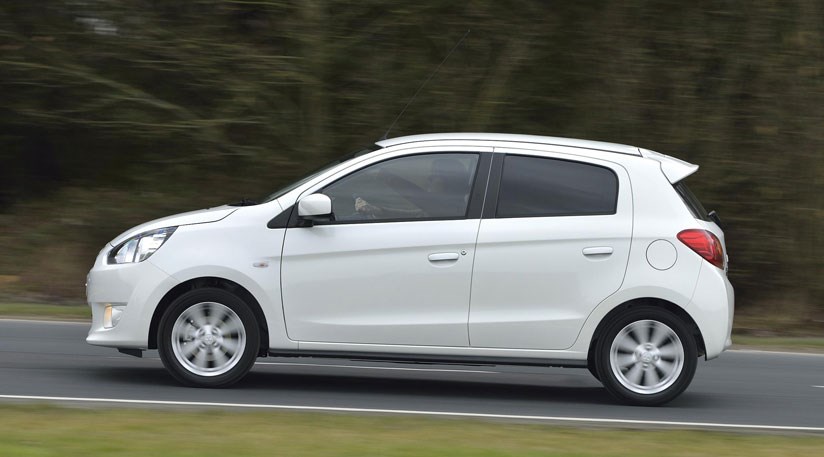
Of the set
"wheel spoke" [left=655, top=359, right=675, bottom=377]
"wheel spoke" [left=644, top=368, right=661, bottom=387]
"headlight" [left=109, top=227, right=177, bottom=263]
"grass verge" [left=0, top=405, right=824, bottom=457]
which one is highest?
"headlight" [left=109, top=227, right=177, bottom=263]

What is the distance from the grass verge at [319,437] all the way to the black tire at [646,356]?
75 centimetres

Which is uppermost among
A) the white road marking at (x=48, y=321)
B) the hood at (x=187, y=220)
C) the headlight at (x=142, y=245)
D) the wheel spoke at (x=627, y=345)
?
the hood at (x=187, y=220)

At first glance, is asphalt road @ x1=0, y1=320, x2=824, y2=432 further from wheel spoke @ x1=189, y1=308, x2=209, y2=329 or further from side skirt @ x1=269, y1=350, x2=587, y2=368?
wheel spoke @ x1=189, y1=308, x2=209, y2=329

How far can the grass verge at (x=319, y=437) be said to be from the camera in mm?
6121

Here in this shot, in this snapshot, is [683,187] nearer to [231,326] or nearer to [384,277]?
[384,277]

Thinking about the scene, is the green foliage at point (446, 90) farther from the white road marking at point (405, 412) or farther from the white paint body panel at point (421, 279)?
the white road marking at point (405, 412)

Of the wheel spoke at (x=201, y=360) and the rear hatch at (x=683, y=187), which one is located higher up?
the rear hatch at (x=683, y=187)

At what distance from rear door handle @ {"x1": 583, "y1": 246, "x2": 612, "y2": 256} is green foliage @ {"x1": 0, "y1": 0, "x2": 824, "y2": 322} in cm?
666

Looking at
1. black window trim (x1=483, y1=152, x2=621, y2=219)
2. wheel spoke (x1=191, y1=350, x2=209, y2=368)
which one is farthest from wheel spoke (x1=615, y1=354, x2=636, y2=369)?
wheel spoke (x1=191, y1=350, x2=209, y2=368)

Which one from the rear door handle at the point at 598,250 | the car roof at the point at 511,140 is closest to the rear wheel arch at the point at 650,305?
the rear door handle at the point at 598,250

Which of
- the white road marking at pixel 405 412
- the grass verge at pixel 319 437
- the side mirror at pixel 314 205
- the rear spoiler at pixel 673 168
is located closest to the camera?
the grass verge at pixel 319 437

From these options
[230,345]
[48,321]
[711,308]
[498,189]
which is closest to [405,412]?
[230,345]

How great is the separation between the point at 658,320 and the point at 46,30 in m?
10.1

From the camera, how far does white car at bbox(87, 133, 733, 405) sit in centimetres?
778
